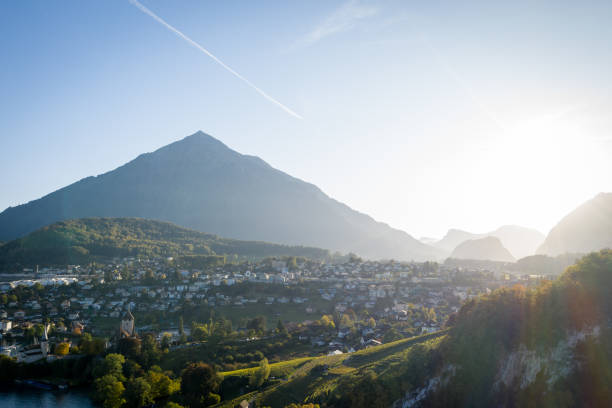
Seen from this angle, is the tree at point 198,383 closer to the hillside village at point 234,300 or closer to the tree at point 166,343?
the tree at point 166,343

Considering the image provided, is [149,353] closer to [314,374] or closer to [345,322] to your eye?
[314,374]

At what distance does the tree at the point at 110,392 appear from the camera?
3916 centimetres

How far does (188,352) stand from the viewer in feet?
170

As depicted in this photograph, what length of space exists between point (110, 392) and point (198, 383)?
9.04 m

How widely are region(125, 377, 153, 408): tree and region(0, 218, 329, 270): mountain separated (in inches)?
3210

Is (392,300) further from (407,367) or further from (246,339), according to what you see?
(407,367)

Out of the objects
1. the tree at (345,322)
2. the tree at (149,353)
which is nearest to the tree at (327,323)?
the tree at (345,322)

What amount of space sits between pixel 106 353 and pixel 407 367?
39.2 meters

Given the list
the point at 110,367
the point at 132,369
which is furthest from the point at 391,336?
the point at 110,367

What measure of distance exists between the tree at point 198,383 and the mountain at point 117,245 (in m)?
83.1

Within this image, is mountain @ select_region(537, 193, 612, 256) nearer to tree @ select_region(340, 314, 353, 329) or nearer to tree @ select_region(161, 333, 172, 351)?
tree @ select_region(340, 314, 353, 329)

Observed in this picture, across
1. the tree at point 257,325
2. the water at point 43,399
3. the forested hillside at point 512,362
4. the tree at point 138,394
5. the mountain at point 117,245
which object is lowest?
the water at point 43,399

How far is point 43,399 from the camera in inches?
1687

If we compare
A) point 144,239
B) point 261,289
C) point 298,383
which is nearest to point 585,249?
point 261,289
